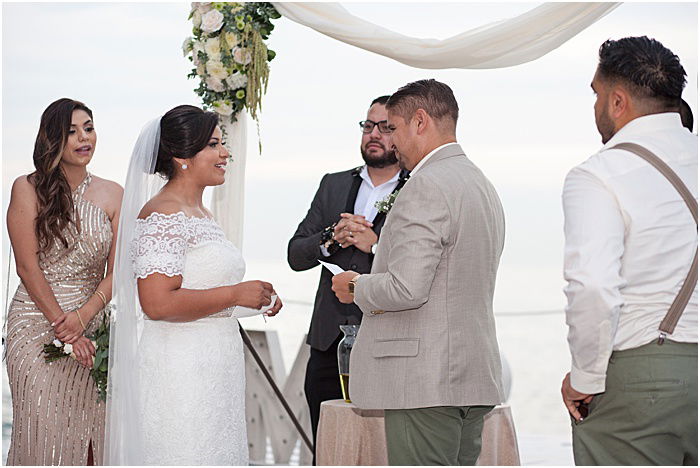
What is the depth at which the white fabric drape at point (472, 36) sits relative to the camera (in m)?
3.86

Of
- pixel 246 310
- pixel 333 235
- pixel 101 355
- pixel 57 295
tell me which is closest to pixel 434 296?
pixel 246 310

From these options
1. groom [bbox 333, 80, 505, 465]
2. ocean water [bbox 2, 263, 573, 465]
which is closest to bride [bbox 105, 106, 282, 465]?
groom [bbox 333, 80, 505, 465]

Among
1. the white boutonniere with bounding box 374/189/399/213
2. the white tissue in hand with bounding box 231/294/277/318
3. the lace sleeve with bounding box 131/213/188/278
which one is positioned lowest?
the white tissue in hand with bounding box 231/294/277/318

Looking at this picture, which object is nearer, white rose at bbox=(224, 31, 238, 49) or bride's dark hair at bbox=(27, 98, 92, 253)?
bride's dark hair at bbox=(27, 98, 92, 253)

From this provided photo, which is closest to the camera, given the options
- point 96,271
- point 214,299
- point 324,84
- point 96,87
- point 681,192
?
point 681,192

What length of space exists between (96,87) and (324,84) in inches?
104

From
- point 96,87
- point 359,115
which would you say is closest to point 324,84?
point 359,115

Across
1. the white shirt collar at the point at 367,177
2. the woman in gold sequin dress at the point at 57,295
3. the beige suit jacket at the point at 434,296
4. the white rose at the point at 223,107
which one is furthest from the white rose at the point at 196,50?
the beige suit jacket at the point at 434,296

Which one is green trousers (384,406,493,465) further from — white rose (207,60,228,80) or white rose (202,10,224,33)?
white rose (202,10,224,33)

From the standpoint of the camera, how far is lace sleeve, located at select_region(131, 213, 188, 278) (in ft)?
10.1

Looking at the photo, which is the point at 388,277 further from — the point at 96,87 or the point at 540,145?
the point at 540,145

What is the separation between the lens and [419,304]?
2676mm

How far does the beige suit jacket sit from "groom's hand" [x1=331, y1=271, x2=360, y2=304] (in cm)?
12

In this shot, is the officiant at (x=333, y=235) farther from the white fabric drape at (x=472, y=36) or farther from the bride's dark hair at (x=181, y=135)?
the bride's dark hair at (x=181, y=135)
